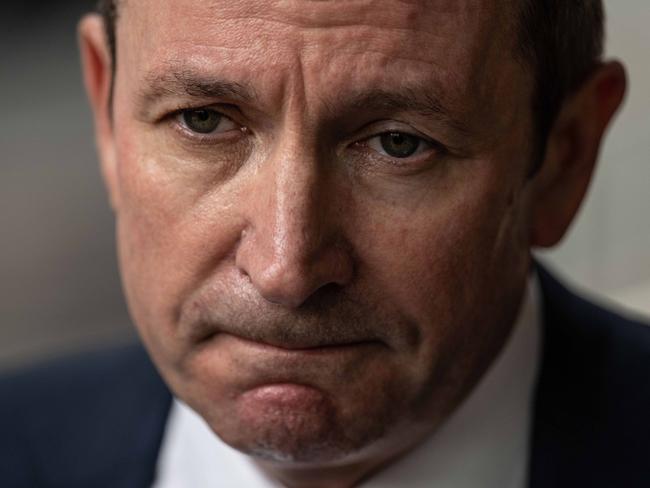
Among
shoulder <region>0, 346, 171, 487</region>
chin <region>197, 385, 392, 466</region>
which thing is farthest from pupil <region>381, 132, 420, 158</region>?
shoulder <region>0, 346, 171, 487</region>

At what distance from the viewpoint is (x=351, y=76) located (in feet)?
4.54

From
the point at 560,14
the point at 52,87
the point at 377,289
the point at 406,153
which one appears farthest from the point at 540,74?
the point at 52,87

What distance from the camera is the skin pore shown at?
4.55 feet

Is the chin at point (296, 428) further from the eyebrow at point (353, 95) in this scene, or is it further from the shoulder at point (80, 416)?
the shoulder at point (80, 416)

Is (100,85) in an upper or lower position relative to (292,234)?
lower

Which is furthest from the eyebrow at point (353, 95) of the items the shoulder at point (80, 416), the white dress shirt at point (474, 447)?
the shoulder at point (80, 416)

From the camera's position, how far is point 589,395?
180 centimetres

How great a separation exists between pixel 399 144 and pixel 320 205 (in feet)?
0.41

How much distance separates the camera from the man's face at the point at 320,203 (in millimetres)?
1387

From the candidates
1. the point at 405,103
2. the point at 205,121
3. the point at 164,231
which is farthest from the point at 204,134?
the point at 405,103

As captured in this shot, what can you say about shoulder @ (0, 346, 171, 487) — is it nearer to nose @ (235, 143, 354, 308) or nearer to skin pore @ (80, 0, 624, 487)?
skin pore @ (80, 0, 624, 487)

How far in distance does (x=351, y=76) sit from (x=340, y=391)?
1.14 feet

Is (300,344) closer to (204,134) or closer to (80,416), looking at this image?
(204,134)

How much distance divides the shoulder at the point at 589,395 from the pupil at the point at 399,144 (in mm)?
481
